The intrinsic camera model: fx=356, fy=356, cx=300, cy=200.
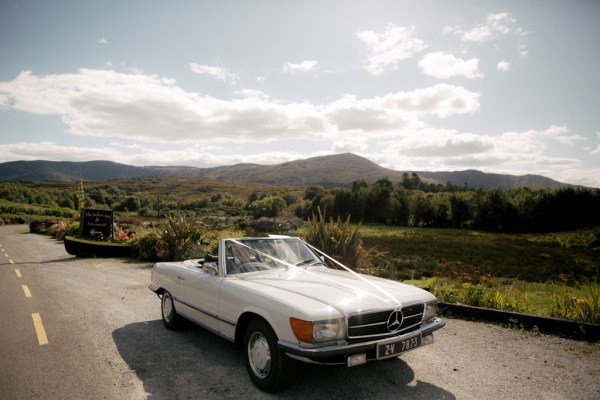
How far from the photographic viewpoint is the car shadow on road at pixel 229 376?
3598 mm

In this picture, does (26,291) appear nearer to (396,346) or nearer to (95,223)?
(396,346)

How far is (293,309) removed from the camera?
3.30 metres

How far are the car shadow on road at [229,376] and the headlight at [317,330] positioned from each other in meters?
0.45

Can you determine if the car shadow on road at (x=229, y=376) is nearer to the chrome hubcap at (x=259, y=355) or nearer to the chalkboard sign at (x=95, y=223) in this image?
the chrome hubcap at (x=259, y=355)

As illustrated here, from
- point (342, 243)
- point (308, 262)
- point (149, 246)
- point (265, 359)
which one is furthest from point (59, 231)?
point (265, 359)

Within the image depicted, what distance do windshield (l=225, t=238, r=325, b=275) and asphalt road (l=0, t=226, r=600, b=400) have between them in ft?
3.88

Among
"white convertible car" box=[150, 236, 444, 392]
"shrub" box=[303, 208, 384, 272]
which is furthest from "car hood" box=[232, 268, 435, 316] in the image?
"shrub" box=[303, 208, 384, 272]

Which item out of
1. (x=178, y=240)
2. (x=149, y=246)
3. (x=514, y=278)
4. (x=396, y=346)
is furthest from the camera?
(x=514, y=278)

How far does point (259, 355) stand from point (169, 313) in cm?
261

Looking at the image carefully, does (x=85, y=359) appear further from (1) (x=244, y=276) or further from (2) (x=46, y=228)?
(2) (x=46, y=228)

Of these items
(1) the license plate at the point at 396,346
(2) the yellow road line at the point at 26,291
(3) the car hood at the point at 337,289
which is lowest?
(2) the yellow road line at the point at 26,291

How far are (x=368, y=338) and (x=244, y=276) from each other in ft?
5.56

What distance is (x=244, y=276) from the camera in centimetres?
439

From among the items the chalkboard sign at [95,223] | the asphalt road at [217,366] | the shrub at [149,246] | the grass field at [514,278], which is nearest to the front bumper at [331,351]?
the asphalt road at [217,366]
